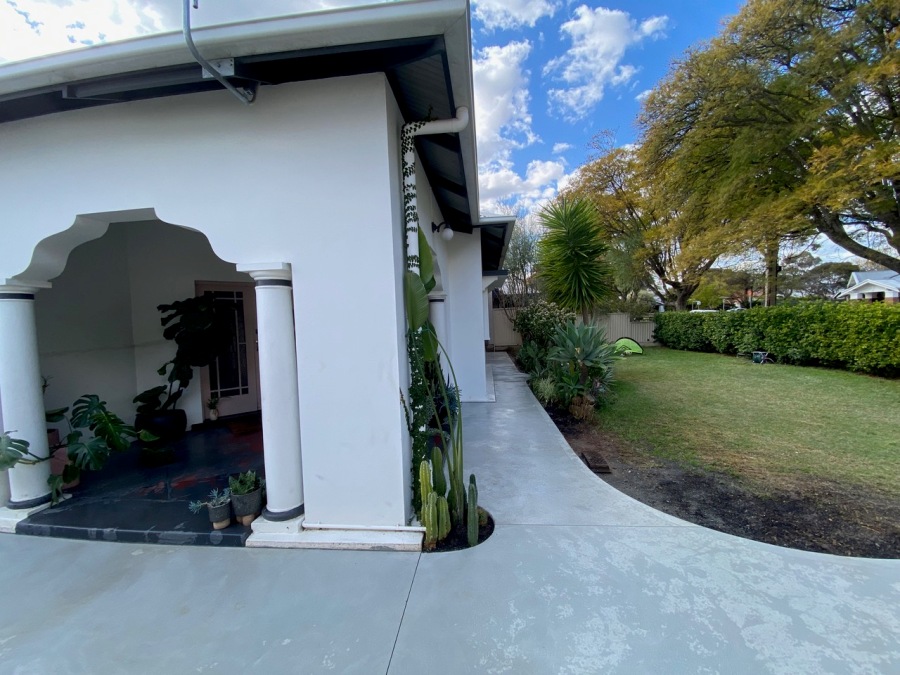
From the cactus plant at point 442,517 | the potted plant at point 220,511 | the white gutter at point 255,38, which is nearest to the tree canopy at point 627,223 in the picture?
the cactus plant at point 442,517

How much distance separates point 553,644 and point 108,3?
507 centimetres

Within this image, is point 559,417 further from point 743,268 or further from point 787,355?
point 743,268

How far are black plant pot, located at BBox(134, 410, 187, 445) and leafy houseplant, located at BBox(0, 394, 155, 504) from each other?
1.25 m

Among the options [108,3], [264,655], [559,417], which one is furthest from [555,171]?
[264,655]

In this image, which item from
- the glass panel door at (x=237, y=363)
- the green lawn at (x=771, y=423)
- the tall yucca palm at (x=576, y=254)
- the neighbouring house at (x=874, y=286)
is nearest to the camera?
the green lawn at (x=771, y=423)

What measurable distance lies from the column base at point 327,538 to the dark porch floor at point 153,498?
0.16 metres

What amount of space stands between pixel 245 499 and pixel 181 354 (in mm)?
2990

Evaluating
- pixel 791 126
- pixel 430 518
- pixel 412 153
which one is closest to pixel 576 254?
pixel 412 153

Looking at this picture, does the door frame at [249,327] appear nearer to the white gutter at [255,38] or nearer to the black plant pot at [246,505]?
the black plant pot at [246,505]

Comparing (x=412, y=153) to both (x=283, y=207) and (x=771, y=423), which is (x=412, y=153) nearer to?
(x=283, y=207)

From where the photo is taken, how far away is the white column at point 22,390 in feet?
10.9

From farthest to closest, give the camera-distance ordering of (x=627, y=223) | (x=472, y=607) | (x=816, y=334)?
1. (x=627, y=223)
2. (x=816, y=334)
3. (x=472, y=607)

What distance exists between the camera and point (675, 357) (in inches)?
615

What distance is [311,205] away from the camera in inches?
→ 117
